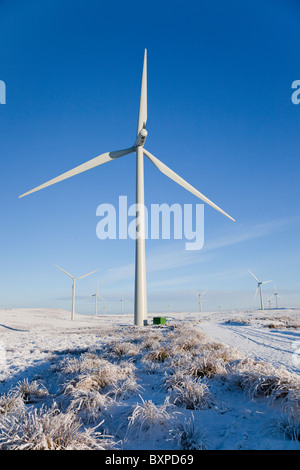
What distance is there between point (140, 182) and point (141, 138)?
5759 millimetres

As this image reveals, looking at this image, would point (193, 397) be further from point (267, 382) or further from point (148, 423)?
point (267, 382)

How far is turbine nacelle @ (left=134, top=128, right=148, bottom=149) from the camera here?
33.1m

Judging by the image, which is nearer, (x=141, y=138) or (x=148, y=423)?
(x=148, y=423)

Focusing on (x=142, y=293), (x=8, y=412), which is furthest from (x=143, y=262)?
(x=8, y=412)

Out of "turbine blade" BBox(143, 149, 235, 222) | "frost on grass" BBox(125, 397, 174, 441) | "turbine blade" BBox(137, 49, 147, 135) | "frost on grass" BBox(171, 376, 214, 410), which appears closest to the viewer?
"frost on grass" BBox(125, 397, 174, 441)

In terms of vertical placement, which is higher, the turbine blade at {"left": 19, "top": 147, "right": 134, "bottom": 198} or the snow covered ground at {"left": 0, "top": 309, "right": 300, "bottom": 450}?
the turbine blade at {"left": 19, "top": 147, "right": 134, "bottom": 198}

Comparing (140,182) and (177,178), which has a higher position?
(177,178)

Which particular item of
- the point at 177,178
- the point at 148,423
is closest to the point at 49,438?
the point at 148,423

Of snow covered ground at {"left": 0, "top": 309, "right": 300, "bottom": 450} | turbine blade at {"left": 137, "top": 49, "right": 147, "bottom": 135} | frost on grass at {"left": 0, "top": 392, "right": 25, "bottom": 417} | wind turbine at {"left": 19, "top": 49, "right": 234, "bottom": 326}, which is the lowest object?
frost on grass at {"left": 0, "top": 392, "right": 25, "bottom": 417}

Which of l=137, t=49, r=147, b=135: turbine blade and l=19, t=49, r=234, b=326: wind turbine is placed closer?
l=19, t=49, r=234, b=326: wind turbine

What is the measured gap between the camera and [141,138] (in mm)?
33906

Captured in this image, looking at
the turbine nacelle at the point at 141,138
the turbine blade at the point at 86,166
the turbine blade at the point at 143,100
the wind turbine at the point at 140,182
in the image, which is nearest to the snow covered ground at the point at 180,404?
the wind turbine at the point at 140,182

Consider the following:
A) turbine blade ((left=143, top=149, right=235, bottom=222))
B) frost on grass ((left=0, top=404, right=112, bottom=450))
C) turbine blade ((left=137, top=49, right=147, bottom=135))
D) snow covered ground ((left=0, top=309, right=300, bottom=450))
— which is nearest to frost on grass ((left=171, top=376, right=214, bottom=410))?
snow covered ground ((left=0, top=309, right=300, bottom=450))

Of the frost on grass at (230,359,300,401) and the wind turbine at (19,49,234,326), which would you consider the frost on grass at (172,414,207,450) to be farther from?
the wind turbine at (19,49,234,326)
